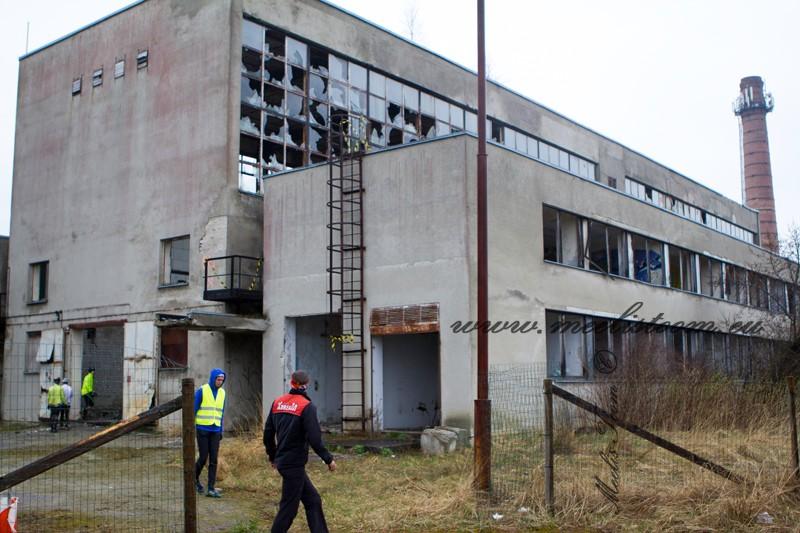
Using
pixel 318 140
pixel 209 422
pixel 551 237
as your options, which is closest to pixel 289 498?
pixel 209 422

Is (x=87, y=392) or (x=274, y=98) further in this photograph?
(x=87, y=392)

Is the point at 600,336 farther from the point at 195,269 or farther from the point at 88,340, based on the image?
the point at 88,340

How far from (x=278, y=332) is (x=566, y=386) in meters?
7.57

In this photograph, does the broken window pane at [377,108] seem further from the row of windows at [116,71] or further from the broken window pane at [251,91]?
the row of windows at [116,71]

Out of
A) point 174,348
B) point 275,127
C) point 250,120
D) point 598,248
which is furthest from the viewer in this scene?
point 275,127

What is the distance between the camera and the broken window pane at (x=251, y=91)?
79.0ft

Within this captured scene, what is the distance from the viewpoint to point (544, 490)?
9820mm

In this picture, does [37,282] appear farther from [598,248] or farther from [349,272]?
[598,248]

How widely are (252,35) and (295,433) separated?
729 inches

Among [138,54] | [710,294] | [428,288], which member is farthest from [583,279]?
[138,54]

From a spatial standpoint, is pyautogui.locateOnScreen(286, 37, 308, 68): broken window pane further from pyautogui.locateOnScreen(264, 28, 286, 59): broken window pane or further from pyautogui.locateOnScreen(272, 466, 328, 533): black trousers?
pyautogui.locateOnScreen(272, 466, 328, 533): black trousers

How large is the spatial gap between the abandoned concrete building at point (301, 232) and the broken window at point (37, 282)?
0.09 meters

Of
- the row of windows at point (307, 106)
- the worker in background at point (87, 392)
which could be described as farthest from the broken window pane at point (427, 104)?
the worker in background at point (87, 392)

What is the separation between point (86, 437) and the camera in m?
17.2
